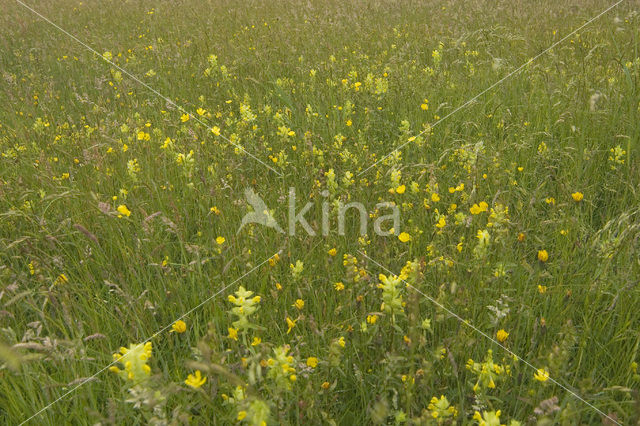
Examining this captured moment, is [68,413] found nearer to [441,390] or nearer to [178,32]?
[441,390]

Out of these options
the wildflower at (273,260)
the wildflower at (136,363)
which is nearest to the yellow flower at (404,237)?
the wildflower at (273,260)

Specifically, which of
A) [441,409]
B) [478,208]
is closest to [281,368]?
[441,409]

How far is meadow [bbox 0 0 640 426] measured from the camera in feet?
4.50

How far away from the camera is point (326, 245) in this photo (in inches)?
79.4

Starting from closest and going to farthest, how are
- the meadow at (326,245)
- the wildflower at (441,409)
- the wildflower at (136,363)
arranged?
the wildflower at (136,363) < the wildflower at (441,409) < the meadow at (326,245)

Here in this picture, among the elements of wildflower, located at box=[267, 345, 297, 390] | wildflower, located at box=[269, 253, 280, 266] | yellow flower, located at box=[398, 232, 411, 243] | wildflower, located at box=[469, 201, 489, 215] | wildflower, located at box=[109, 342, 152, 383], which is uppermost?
wildflower, located at box=[109, 342, 152, 383]

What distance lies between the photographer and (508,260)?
76.1 inches

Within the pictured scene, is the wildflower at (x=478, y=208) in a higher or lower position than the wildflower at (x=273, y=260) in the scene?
higher

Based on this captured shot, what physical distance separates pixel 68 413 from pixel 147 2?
885 cm

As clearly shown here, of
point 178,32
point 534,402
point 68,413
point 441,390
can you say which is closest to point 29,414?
point 68,413

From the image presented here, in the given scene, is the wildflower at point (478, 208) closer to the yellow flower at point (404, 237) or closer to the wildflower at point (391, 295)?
the yellow flower at point (404, 237)

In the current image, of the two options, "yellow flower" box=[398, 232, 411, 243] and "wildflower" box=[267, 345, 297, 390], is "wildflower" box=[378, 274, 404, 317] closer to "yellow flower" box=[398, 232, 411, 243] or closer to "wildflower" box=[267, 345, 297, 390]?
"wildflower" box=[267, 345, 297, 390]

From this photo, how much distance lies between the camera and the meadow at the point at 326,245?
1.37 m

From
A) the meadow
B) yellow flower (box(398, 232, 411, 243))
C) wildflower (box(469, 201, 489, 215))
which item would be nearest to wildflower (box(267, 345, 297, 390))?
the meadow
